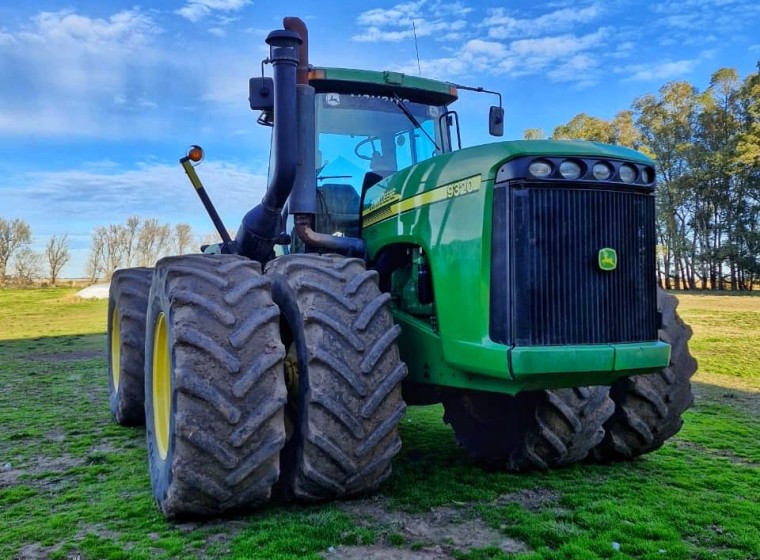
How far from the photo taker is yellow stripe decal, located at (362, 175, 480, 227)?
10.9ft

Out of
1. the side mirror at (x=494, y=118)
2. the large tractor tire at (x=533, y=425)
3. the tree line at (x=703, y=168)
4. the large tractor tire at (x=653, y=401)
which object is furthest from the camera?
the tree line at (x=703, y=168)

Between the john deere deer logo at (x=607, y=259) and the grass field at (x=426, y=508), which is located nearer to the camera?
the grass field at (x=426, y=508)

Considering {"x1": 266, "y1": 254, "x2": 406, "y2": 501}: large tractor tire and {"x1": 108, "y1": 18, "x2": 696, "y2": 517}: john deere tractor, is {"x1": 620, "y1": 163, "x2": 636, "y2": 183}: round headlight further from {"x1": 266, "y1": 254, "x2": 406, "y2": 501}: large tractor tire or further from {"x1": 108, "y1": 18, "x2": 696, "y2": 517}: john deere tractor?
{"x1": 266, "y1": 254, "x2": 406, "y2": 501}: large tractor tire

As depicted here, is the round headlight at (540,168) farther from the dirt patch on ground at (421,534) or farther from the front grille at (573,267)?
the dirt patch on ground at (421,534)

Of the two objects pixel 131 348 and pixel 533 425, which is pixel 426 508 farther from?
pixel 131 348

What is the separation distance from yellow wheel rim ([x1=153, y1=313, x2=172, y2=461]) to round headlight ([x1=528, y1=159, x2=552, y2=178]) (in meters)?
2.17

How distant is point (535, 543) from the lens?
2.97m

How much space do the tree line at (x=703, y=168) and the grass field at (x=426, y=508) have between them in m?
31.5

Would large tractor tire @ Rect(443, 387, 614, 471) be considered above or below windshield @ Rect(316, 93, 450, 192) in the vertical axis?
below

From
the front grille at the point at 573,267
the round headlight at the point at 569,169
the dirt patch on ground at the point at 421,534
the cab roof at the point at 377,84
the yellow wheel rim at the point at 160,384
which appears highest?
the cab roof at the point at 377,84

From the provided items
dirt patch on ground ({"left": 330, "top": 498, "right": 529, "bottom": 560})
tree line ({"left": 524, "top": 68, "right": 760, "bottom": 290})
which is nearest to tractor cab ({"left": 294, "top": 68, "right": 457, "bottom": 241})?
dirt patch on ground ({"left": 330, "top": 498, "right": 529, "bottom": 560})

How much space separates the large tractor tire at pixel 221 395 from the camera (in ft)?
9.86

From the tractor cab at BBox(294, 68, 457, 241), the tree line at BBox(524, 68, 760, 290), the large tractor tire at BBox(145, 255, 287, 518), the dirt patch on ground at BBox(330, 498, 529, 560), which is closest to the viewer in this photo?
the dirt patch on ground at BBox(330, 498, 529, 560)

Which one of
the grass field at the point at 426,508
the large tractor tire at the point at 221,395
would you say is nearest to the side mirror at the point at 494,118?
the grass field at the point at 426,508
